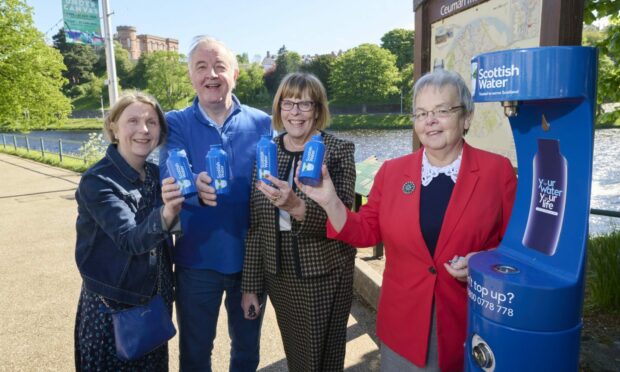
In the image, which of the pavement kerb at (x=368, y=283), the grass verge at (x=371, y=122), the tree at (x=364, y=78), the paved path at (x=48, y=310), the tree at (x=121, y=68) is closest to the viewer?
the paved path at (x=48, y=310)

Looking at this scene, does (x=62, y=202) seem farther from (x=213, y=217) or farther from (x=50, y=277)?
(x=213, y=217)

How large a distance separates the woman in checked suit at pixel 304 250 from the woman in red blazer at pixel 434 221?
0.34m

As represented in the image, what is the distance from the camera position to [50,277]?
4.76 m

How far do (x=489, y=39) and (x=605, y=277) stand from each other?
2277 mm

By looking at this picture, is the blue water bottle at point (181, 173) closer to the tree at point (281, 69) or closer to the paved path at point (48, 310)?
the paved path at point (48, 310)

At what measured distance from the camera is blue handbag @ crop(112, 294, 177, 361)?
2037 mm

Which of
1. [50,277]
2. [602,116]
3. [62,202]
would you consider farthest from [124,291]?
[62,202]

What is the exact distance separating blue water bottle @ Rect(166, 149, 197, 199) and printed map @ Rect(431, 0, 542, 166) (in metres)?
1.70

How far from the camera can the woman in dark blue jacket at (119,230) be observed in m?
1.94

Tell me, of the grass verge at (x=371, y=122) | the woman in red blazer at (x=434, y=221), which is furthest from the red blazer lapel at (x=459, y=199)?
the grass verge at (x=371, y=122)

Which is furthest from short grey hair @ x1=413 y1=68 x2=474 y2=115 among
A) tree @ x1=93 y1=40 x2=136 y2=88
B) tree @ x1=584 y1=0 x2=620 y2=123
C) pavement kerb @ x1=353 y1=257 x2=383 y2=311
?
tree @ x1=93 y1=40 x2=136 y2=88

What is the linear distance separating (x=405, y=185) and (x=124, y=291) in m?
1.35

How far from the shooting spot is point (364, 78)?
2044 inches

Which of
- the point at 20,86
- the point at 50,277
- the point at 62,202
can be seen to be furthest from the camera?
the point at 20,86
